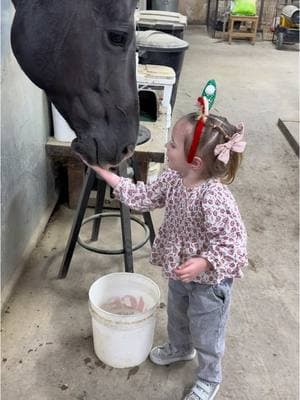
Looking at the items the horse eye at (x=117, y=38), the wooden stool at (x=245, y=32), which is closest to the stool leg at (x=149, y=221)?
the horse eye at (x=117, y=38)

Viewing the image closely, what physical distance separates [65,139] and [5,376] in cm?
121

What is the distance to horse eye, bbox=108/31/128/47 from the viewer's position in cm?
109

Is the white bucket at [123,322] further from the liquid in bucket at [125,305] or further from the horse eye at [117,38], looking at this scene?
the horse eye at [117,38]

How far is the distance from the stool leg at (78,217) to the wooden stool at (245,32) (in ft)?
21.7

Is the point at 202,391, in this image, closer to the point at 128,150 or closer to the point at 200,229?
the point at 200,229

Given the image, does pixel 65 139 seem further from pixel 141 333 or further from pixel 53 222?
pixel 141 333

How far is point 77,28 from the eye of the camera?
1062mm

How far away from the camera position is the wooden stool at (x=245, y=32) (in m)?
7.72

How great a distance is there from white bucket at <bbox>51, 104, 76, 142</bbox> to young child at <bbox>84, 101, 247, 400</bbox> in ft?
3.09

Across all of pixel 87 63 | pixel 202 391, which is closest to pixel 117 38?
pixel 87 63

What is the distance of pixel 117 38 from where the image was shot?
110cm

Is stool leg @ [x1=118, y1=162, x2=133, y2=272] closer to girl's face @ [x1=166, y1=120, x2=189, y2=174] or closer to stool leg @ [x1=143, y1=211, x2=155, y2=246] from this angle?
stool leg @ [x1=143, y1=211, x2=155, y2=246]

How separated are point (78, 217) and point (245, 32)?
6992 millimetres

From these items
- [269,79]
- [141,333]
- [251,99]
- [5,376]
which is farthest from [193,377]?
[269,79]
